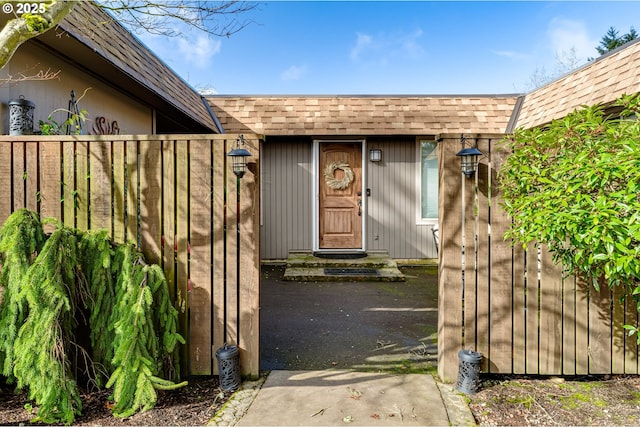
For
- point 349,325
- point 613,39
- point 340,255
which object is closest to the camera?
point 349,325

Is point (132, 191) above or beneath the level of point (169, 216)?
above

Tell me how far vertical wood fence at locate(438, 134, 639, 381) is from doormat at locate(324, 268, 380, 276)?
3366mm

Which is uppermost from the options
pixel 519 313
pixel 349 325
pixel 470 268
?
pixel 470 268

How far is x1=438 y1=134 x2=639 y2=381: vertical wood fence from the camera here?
244 cm

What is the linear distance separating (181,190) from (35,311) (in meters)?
1.11

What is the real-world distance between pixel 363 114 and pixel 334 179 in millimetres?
1441

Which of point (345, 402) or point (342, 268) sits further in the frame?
point (342, 268)

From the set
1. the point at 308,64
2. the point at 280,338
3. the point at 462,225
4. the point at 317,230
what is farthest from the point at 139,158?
the point at 308,64

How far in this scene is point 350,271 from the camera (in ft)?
20.0

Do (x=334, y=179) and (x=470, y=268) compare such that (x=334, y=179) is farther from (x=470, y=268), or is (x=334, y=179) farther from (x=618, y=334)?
(x=618, y=334)

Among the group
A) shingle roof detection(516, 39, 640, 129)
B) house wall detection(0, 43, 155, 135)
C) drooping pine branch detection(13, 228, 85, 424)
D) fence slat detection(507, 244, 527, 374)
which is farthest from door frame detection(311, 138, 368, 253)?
drooping pine branch detection(13, 228, 85, 424)

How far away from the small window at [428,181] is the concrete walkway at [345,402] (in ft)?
16.3

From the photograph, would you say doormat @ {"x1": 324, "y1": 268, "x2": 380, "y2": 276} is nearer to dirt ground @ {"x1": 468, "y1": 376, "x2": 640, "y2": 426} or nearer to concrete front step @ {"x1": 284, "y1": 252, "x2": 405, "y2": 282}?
concrete front step @ {"x1": 284, "y1": 252, "x2": 405, "y2": 282}

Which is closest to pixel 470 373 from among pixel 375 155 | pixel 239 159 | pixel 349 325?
pixel 349 325
